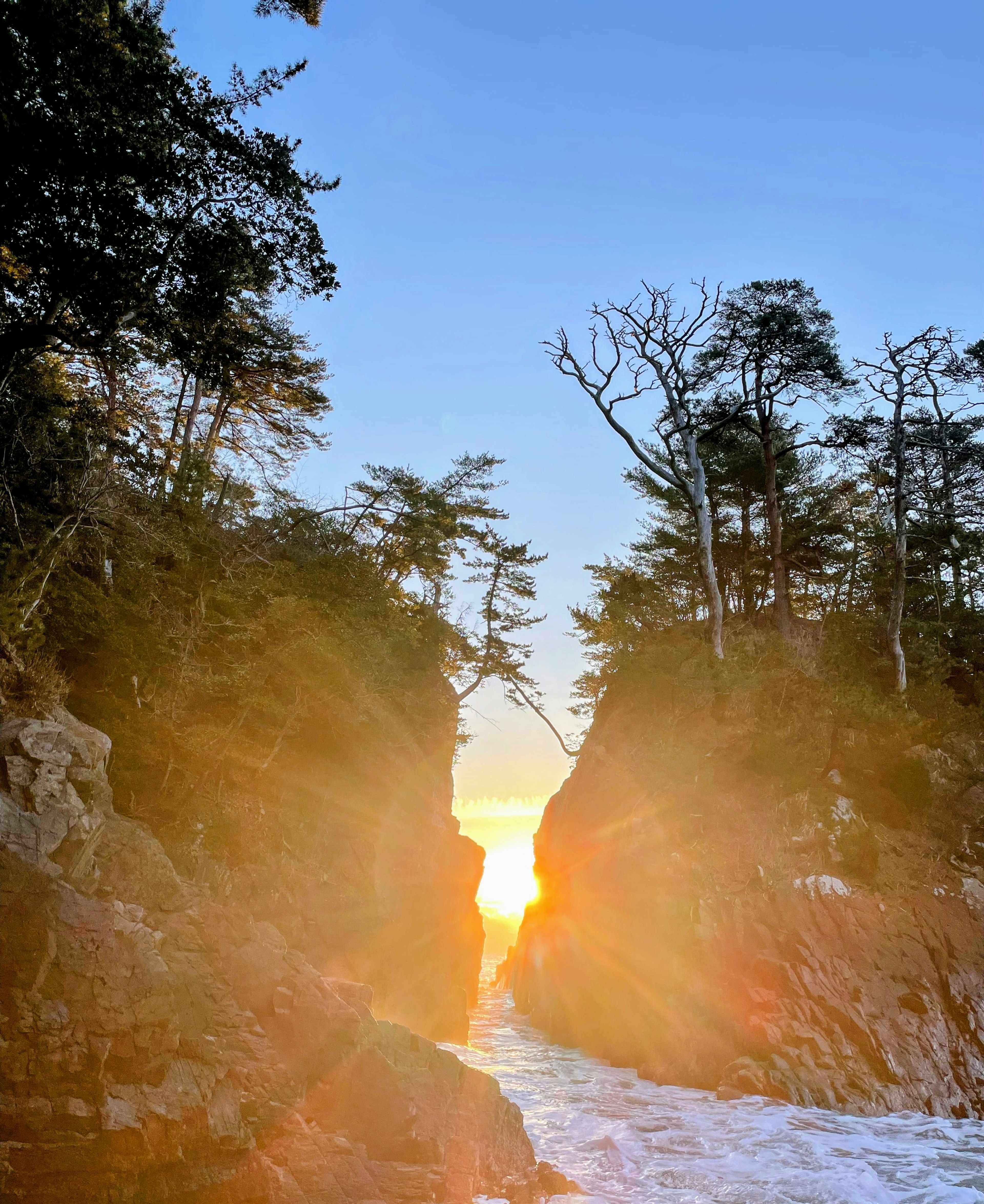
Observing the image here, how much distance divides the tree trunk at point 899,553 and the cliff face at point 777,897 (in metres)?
1.85

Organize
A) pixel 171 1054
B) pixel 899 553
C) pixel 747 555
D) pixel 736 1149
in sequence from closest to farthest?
pixel 171 1054
pixel 736 1149
pixel 899 553
pixel 747 555

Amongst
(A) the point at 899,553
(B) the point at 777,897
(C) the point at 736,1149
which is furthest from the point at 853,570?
(C) the point at 736,1149

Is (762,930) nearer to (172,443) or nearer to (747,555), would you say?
(747,555)

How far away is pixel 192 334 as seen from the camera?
1185 cm

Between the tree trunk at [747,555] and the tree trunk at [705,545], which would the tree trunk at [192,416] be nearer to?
the tree trunk at [705,545]

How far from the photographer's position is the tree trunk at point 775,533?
87.2 feet

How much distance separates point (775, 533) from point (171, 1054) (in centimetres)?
2412

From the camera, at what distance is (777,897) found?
64.6 ft

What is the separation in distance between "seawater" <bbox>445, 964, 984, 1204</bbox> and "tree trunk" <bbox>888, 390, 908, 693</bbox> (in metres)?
12.7

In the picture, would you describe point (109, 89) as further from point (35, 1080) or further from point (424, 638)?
point (424, 638)

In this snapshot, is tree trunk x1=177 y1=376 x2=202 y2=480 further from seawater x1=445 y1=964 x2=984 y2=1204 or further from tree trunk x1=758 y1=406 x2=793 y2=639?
tree trunk x1=758 y1=406 x2=793 y2=639

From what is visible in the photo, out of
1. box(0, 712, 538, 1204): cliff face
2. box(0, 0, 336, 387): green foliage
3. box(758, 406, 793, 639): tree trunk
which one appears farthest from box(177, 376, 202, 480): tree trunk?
box(758, 406, 793, 639): tree trunk

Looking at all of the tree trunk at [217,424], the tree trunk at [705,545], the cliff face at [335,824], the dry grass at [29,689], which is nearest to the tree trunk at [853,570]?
the tree trunk at [705,545]

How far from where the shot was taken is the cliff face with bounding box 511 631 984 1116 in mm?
17219
